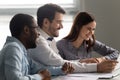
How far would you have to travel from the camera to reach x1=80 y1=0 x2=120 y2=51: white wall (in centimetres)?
318

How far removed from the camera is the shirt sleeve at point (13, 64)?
1.64 metres

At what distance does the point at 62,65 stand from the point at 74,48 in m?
0.49

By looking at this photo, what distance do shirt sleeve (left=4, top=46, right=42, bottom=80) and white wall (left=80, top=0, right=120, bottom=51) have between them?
1.64 meters

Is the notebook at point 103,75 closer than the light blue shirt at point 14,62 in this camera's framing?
No

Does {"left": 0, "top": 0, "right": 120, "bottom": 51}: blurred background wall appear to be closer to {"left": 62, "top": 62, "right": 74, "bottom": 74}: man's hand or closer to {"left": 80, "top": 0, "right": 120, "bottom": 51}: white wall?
{"left": 80, "top": 0, "right": 120, "bottom": 51}: white wall

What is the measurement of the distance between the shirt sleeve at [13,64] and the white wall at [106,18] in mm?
1638

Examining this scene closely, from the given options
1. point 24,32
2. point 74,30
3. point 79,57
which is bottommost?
point 79,57

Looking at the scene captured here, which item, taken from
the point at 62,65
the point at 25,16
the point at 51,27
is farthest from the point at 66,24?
the point at 25,16

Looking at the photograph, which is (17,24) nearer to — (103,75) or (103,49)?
(103,75)

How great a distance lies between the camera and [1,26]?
11.6 ft

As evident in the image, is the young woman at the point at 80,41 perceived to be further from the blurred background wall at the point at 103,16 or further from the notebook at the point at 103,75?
the blurred background wall at the point at 103,16

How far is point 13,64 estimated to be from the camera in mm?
1657

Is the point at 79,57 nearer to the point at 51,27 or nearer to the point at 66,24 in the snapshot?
the point at 51,27

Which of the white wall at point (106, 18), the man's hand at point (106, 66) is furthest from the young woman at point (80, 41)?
the white wall at point (106, 18)
